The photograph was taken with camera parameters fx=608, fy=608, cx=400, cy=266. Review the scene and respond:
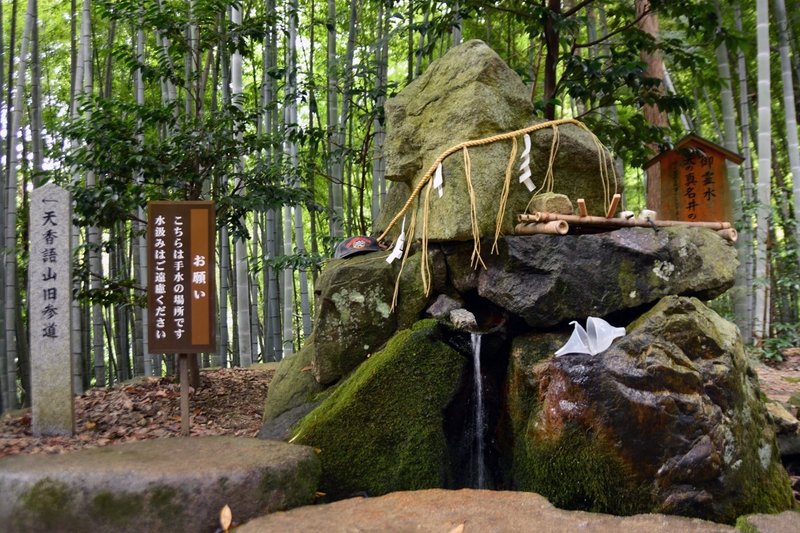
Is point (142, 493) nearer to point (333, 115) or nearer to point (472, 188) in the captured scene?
point (472, 188)

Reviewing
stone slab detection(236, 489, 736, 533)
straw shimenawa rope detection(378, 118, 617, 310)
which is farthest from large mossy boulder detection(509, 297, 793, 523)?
straw shimenawa rope detection(378, 118, 617, 310)

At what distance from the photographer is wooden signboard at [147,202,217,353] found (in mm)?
3926

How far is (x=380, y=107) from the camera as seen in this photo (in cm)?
572

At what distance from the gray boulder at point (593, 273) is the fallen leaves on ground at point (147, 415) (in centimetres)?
225

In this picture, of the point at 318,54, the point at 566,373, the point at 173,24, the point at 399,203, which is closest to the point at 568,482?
the point at 566,373

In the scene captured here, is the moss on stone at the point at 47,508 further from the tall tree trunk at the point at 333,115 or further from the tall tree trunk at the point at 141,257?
the tall tree trunk at the point at 333,115

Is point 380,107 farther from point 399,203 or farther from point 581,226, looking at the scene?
point 581,226

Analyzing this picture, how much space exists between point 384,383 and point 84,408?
9.84 ft

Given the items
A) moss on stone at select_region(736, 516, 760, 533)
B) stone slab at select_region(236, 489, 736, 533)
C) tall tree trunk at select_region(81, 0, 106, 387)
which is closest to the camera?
stone slab at select_region(236, 489, 736, 533)

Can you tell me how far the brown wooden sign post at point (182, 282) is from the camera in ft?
12.8

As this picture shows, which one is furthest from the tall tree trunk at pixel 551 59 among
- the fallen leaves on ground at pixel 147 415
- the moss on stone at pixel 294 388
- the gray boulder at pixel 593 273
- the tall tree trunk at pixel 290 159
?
the fallen leaves on ground at pixel 147 415

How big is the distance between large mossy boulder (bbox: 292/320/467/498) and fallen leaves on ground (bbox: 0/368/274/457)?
1.42 m

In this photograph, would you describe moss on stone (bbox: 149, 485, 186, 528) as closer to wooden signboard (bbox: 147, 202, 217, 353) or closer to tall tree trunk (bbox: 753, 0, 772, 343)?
wooden signboard (bbox: 147, 202, 217, 353)

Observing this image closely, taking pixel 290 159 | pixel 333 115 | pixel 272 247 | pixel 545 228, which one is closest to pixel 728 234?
pixel 545 228
